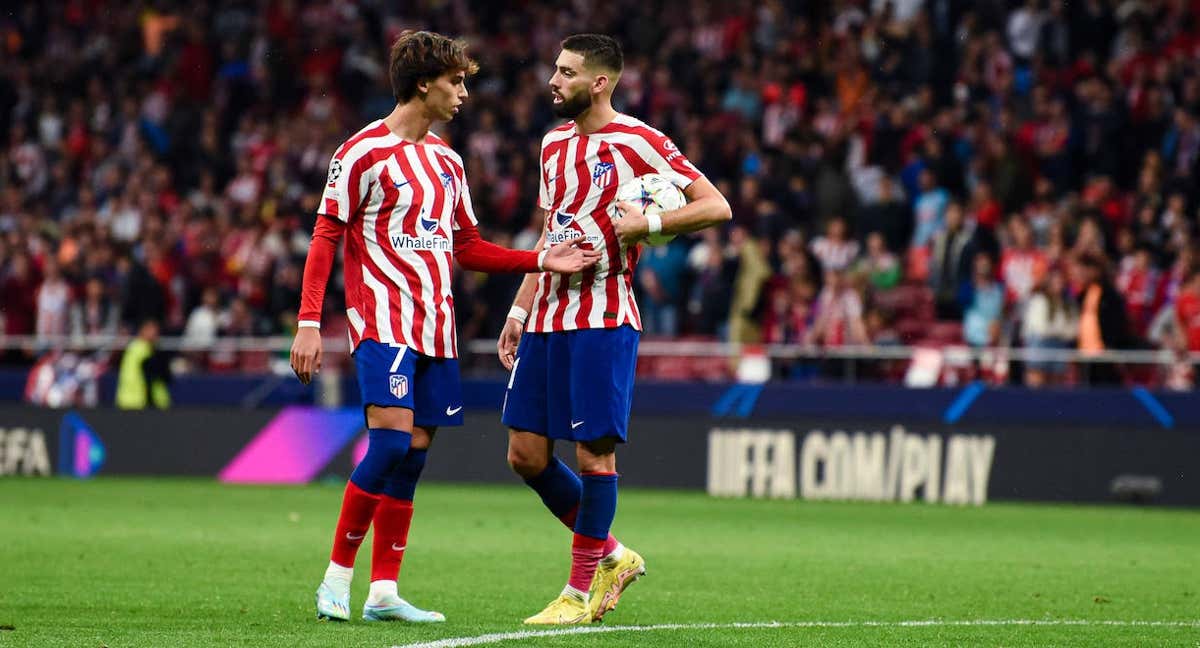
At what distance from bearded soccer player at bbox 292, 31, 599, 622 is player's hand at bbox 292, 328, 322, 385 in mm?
11

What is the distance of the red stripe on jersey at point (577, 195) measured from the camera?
7.52m

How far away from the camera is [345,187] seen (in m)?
7.31

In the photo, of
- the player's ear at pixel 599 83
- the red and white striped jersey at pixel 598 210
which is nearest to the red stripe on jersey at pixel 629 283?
the red and white striped jersey at pixel 598 210

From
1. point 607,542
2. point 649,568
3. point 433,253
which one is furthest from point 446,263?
point 649,568

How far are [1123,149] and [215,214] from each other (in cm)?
1091

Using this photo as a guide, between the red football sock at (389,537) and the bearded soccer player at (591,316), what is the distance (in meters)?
0.49

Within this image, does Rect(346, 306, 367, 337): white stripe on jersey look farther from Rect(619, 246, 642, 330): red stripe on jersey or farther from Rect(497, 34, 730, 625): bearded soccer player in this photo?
Rect(619, 246, 642, 330): red stripe on jersey

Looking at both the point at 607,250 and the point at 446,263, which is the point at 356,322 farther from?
the point at 607,250

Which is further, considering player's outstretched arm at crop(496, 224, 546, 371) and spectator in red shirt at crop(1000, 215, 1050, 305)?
spectator in red shirt at crop(1000, 215, 1050, 305)

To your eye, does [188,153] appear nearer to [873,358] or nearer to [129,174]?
[129,174]

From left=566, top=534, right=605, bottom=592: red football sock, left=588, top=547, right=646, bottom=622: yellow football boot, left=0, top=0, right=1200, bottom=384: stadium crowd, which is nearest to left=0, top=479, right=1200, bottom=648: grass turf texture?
left=588, top=547, right=646, bottom=622: yellow football boot

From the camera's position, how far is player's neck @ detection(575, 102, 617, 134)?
7.58 m

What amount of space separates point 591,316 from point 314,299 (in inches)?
42.4

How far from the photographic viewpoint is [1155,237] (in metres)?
17.8
